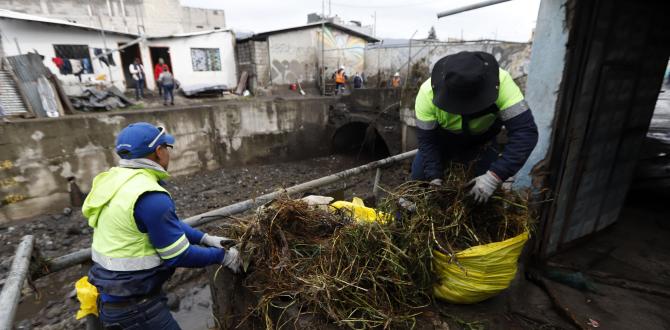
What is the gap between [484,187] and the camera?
2.00m

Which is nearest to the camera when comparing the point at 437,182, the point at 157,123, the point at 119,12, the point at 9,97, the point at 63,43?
the point at 437,182

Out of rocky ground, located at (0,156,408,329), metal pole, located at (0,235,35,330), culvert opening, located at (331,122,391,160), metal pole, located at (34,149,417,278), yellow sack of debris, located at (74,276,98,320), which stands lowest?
rocky ground, located at (0,156,408,329)

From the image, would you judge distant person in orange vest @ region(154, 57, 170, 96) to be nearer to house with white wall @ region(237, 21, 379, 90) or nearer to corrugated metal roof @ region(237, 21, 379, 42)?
house with white wall @ region(237, 21, 379, 90)

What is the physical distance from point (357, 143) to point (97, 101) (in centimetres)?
946

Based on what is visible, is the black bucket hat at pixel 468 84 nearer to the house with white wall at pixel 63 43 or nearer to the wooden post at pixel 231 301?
the wooden post at pixel 231 301

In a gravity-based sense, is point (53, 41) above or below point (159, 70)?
above

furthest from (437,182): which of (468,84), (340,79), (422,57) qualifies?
(340,79)

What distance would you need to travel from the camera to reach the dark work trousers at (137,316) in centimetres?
194

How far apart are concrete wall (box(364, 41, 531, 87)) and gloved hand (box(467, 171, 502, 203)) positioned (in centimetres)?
684

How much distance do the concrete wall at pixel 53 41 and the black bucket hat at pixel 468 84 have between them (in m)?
14.9

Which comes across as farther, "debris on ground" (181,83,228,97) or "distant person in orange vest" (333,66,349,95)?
"distant person in orange vest" (333,66,349,95)

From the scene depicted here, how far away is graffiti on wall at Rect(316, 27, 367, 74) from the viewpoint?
17.7 m

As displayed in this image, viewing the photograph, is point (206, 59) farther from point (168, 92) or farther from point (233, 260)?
point (233, 260)

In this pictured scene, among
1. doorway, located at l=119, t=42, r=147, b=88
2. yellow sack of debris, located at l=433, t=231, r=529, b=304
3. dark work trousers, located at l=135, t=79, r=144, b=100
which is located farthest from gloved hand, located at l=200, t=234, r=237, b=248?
doorway, located at l=119, t=42, r=147, b=88
